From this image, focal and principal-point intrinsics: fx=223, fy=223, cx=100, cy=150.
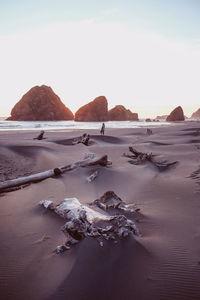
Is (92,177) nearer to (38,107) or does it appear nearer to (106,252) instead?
(106,252)

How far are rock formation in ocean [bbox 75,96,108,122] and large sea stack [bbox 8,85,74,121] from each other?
36.3ft

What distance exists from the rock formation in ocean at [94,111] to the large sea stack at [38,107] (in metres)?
11.1

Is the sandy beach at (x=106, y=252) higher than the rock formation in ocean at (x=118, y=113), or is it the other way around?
the rock formation in ocean at (x=118, y=113)

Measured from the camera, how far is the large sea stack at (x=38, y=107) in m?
87.7

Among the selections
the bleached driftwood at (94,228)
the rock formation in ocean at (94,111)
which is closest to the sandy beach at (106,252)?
the bleached driftwood at (94,228)

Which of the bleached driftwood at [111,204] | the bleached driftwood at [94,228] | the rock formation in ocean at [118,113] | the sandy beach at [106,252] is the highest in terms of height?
the rock formation in ocean at [118,113]

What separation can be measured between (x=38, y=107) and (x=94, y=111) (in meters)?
22.9

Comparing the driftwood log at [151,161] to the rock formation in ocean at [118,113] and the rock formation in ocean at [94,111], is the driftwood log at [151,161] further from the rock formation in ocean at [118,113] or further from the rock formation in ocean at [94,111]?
the rock formation in ocean at [118,113]

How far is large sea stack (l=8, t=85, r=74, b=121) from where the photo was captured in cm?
8769

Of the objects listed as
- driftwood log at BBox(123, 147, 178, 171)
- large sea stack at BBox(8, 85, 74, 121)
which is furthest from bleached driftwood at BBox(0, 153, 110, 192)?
large sea stack at BBox(8, 85, 74, 121)

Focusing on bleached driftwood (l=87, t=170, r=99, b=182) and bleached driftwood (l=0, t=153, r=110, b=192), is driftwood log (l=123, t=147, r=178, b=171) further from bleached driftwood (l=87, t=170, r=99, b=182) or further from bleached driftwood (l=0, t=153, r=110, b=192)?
bleached driftwood (l=87, t=170, r=99, b=182)

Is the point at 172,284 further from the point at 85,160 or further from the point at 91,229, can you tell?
the point at 85,160

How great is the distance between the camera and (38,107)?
3575 inches

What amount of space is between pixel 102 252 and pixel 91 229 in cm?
35
